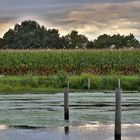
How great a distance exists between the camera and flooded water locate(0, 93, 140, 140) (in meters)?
20.4

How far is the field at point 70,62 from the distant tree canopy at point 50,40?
52.3 metres

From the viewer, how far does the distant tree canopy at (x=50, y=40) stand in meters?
123

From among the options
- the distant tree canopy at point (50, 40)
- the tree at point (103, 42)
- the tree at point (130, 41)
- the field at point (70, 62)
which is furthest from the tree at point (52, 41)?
the field at point (70, 62)

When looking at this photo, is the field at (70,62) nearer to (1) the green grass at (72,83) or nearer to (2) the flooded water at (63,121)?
(1) the green grass at (72,83)

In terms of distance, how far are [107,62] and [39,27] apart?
7436cm

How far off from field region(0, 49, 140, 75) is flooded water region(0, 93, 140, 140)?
93.4ft

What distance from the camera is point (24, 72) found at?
6325 cm

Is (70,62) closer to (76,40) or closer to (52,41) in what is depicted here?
(52,41)

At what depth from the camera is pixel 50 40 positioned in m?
125

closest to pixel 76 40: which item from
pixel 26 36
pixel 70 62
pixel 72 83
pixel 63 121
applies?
pixel 26 36

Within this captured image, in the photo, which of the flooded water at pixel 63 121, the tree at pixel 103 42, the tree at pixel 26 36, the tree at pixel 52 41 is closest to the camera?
the flooded water at pixel 63 121

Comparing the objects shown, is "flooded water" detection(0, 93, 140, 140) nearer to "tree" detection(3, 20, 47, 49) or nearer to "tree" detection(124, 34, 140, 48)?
"tree" detection(3, 20, 47, 49)

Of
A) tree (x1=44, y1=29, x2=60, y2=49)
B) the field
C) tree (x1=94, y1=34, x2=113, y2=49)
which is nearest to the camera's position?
the field

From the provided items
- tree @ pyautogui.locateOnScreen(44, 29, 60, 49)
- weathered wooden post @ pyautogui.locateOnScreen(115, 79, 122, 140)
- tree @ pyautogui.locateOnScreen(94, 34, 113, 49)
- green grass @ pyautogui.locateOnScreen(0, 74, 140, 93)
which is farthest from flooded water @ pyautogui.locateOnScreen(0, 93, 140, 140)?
tree @ pyautogui.locateOnScreen(94, 34, 113, 49)
